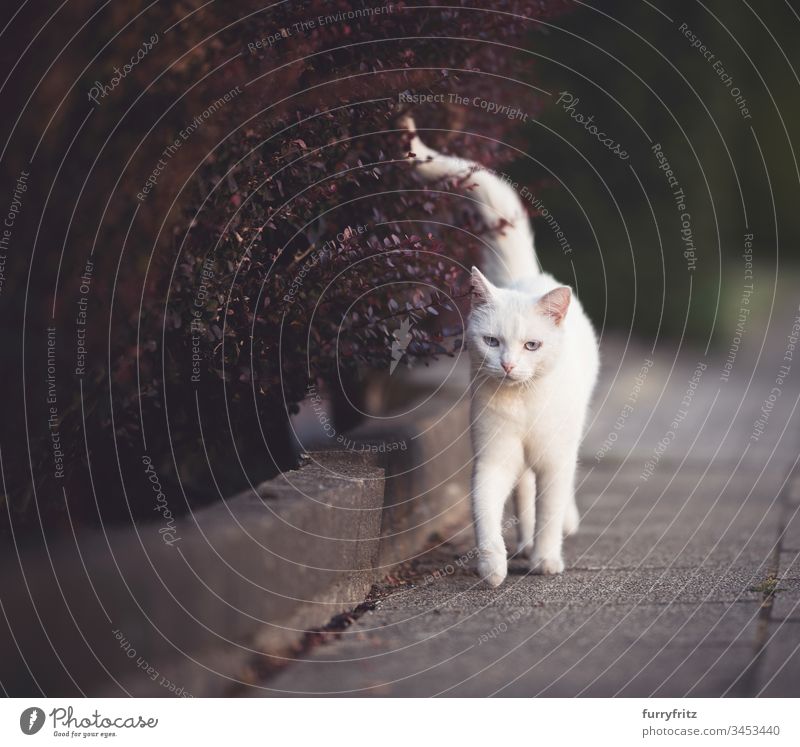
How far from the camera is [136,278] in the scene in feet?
10.8

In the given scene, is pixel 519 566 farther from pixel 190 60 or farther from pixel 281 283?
pixel 190 60

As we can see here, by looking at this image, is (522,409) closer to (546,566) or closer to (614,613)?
(546,566)

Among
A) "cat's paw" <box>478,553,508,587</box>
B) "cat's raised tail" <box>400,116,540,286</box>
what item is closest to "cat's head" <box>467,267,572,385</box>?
"cat's raised tail" <box>400,116,540,286</box>

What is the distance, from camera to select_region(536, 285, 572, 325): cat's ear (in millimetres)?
3479

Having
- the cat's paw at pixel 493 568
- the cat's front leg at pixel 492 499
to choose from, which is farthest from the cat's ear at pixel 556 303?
the cat's paw at pixel 493 568

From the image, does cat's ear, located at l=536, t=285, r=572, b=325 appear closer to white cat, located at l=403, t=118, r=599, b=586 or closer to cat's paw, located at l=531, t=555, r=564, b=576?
white cat, located at l=403, t=118, r=599, b=586

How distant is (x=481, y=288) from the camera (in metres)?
3.53

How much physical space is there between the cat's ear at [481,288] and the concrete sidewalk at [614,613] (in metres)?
1.05

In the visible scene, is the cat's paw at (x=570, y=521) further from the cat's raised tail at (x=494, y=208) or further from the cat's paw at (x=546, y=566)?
the cat's raised tail at (x=494, y=208)

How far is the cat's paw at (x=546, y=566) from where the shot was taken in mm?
3643
